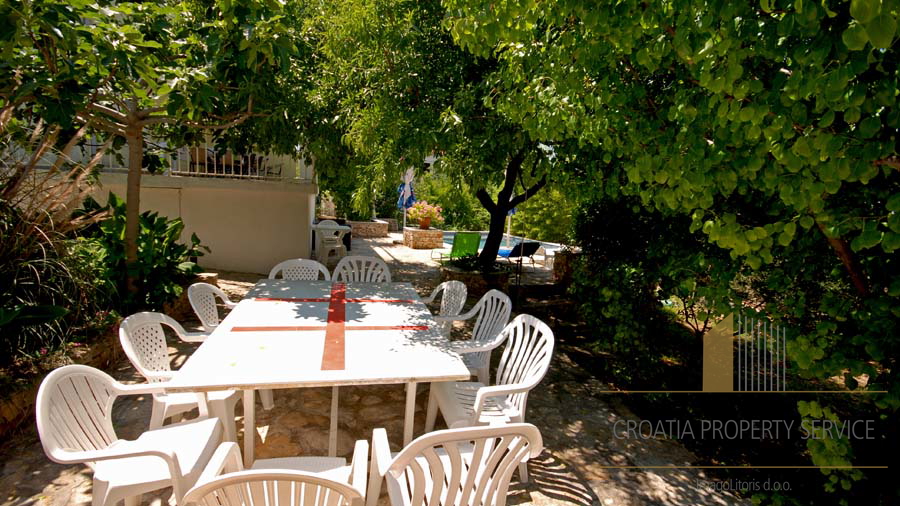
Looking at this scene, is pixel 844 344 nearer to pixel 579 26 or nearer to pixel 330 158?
pixel 579 26

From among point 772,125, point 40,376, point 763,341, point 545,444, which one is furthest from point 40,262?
point 763,341

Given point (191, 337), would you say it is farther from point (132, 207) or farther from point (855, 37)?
point (855, 37)

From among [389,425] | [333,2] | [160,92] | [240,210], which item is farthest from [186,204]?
[389,425]

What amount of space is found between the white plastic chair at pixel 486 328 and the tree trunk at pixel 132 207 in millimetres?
Answer: 3977

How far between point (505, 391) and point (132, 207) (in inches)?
210

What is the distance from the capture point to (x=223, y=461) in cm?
177

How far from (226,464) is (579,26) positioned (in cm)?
298

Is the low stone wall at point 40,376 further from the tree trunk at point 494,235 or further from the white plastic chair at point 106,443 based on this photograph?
the tree trunk at point 494,235

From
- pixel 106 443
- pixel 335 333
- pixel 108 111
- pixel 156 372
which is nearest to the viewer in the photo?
pixel 106 443

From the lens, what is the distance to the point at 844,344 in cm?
215

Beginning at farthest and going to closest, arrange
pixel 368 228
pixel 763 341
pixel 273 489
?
pixel 368 228, pixel 763 341, pixel 273 489

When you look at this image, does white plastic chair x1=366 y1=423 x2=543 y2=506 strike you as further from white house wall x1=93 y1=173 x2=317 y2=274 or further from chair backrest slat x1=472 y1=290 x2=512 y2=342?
white house wall x1=93 y1=173 x2=317 y2=274

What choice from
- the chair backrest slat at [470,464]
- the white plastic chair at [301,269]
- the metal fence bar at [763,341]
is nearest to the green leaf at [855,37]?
the chair backrest slat at [470,464]

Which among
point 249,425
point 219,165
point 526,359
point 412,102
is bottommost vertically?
point 249,425
